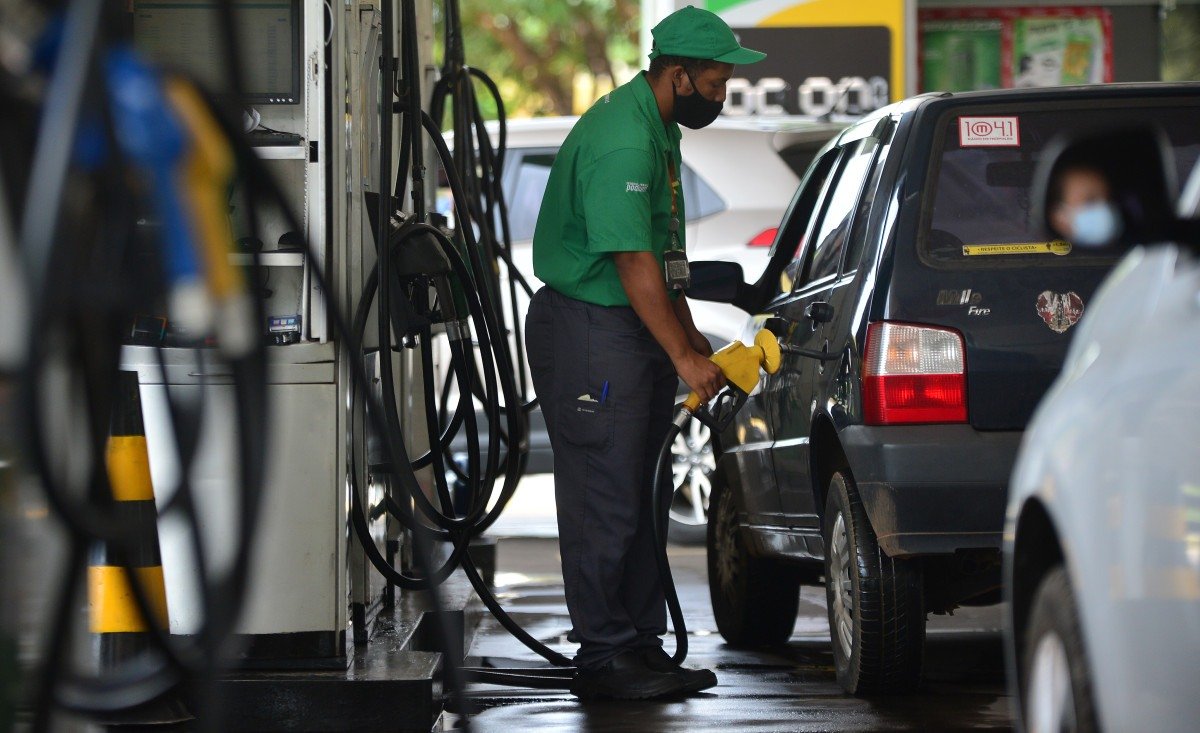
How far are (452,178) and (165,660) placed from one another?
2.77 meters

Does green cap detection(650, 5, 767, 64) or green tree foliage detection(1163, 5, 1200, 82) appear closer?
green cap detection(650, 5, 767, 64)

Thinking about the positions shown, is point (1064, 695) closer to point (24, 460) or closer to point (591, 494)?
point (24, 460)

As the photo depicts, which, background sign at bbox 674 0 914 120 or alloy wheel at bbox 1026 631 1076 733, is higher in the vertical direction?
background sign at bbox 674 0 914 120

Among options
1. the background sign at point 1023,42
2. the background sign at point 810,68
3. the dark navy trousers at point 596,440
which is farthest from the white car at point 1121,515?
the background sign at point 1023,42

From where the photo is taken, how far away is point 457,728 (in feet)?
16.3

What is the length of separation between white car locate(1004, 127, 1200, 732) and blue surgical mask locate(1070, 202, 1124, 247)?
1.3 inches

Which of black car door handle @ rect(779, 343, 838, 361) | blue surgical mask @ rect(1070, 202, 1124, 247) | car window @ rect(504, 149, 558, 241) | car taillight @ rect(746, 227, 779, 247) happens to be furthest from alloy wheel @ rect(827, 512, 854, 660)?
car window @ rect(504, 149, 558, 241)

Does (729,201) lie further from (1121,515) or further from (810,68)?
(1121,515)

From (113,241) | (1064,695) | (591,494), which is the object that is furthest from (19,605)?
(591,494)

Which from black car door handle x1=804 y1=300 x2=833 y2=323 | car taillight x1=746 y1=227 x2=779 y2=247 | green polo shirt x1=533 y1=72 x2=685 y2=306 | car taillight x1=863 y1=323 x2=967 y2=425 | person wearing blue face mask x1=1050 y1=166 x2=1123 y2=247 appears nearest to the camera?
person wearing blue face mask x1=1050 y1=166 x2=1123 y2=247

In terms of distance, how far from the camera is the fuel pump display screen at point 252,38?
5.11 meters

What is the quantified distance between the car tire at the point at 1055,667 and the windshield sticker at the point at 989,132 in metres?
2.08

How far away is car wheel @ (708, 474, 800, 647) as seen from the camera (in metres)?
6.35

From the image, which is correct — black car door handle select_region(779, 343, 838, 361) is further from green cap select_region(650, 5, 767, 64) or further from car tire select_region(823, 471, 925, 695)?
green cap select_region(650, 5, 767, 64)
